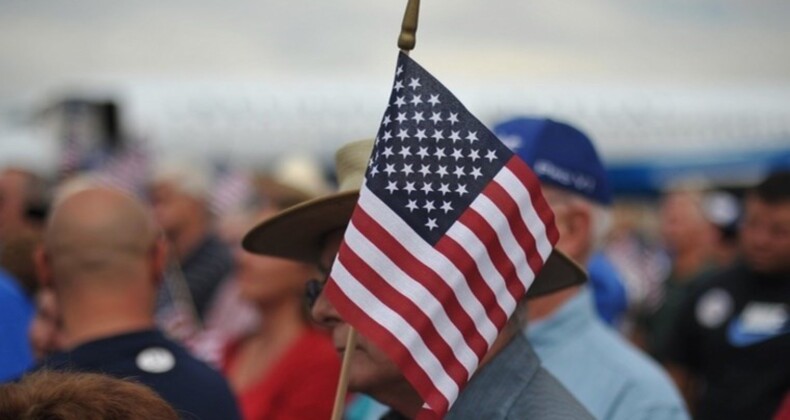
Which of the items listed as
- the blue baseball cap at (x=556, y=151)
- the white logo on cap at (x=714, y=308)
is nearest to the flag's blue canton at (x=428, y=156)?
the blue baseball cap at (x=556, y=151)

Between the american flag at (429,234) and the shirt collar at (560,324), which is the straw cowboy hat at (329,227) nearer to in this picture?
the american flag at (429,234)

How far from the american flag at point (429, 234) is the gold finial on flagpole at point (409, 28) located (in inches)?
0.9

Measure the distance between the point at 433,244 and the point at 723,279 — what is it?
4.64 m

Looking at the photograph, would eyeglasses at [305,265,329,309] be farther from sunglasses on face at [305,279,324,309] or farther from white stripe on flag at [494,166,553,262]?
white stripe on flag at [494,166,553,262]

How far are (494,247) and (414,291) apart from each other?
0.53 ft

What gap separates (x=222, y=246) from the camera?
379 inches

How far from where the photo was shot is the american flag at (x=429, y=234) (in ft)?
7.72

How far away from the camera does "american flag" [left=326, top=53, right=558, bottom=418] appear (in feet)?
7.72

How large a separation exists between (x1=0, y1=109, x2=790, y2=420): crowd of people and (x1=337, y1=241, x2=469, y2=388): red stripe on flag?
0.48 feet

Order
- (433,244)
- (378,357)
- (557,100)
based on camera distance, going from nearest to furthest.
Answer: (433,244)
(378,357)
(557,100)

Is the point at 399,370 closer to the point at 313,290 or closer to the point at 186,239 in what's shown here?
the point at 313,290

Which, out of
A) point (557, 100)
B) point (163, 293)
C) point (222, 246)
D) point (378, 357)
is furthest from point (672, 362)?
point (557, 100)

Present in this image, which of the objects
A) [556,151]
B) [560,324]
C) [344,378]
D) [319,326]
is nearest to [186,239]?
[556,151]

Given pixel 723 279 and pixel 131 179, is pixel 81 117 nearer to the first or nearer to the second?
pixel 131 179
